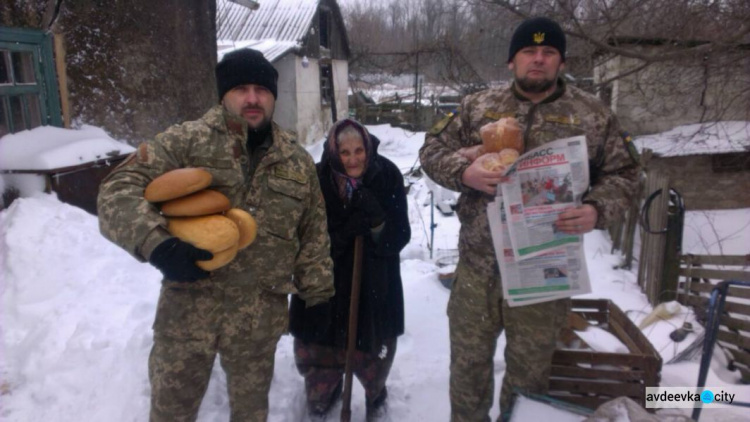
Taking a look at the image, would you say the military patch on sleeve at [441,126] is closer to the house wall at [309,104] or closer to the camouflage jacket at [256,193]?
the camouflage jacket at [256,193]

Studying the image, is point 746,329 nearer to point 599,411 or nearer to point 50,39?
point 599,411

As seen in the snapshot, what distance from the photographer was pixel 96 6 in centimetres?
442

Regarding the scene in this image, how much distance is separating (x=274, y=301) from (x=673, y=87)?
21.7ft

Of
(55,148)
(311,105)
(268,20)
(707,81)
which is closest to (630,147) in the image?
(55,148)

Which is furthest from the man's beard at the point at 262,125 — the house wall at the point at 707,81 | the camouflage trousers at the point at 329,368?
the house wall at the point at 707,81

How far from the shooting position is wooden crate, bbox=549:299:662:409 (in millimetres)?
2072

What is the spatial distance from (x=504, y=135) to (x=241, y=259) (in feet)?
3.97

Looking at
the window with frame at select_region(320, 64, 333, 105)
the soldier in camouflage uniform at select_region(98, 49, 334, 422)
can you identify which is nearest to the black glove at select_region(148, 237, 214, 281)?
the soldier in camouflage uniform at select_region(98, 49, 334, 422)

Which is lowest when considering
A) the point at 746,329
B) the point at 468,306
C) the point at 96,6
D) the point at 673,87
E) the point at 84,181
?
the point at 746,329

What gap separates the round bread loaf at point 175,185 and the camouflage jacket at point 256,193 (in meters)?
0.04

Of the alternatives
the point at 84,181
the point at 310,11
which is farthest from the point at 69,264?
the point at 310,11

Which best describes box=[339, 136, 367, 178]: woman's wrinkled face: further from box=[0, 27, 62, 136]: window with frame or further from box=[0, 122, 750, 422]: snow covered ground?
box=[0, 27, 62, 136]: window with frame

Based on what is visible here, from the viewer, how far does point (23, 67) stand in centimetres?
400

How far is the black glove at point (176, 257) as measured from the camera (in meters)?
1.40
